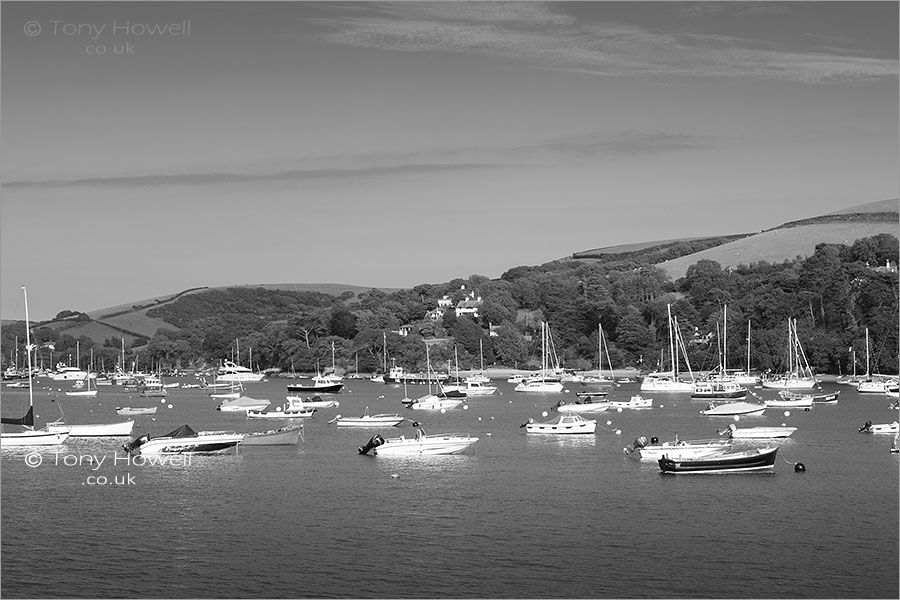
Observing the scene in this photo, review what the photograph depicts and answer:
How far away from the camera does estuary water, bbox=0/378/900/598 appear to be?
Answer: 36.3 metres

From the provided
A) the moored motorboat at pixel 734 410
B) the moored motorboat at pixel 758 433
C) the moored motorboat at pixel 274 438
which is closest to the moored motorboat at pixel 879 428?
the moored motorboat at pixel 758 433

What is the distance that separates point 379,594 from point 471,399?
9315cm

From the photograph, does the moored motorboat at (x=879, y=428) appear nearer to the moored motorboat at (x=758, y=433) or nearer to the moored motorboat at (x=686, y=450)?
the moored motorboat at (x=758, y=433)

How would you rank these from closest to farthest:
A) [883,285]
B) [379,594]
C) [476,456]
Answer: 1. [379,594]
2. [476,456]
3. [883,285]

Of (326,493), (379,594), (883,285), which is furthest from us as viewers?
(883,285)

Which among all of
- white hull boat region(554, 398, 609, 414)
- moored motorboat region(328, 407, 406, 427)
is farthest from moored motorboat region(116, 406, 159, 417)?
white hull boat region(554, 398, 609, 414)

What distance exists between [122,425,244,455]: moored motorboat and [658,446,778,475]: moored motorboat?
25656 mm

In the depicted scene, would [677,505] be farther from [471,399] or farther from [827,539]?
[471,399]

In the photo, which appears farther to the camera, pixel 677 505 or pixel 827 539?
pixel 677 505

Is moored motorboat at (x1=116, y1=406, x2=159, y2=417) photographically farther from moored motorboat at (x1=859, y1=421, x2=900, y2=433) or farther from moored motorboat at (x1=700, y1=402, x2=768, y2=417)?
moored motorboat at (x1=859, y1=421, x2=900, y2=433)

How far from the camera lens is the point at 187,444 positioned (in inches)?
2530

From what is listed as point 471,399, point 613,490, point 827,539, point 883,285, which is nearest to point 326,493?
point 613,490

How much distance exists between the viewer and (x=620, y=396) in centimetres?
12800

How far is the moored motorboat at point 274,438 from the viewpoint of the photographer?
7031 centimetres
